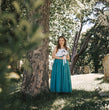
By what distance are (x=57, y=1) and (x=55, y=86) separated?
536 centimetres

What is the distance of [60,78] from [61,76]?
0.26ft

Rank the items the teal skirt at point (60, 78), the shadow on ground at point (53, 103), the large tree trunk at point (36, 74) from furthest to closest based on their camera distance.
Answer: the teal skirt at point (60, 78) < the large tree trunk at point (36, 74) < the shadow on ground at point (53, 103)

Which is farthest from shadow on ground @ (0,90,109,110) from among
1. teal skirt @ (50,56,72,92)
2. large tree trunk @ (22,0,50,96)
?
teal skirt @ (50,56,72,92)

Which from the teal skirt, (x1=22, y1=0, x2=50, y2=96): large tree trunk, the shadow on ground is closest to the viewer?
the shadow on ground

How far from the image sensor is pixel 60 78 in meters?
6.07

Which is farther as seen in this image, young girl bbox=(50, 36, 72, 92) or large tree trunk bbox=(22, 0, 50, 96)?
young girl bbox=(50, 36, 72, 92)

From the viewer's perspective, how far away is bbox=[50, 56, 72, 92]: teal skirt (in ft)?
19.7

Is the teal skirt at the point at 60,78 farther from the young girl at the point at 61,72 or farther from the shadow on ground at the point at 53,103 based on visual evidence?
the shadow on ground at the point at 53,103

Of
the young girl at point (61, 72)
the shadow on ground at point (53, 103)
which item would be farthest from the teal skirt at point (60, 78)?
the shadow on ground at point (53, 103)

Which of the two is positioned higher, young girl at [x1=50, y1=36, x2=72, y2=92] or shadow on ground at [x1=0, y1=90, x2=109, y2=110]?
young girl at [x1=50, y1=36, x2=72, y2=92]

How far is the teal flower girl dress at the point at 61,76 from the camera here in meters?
6.02

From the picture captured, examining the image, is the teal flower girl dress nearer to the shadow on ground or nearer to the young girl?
the young girl

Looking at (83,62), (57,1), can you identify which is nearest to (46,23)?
(57,1)

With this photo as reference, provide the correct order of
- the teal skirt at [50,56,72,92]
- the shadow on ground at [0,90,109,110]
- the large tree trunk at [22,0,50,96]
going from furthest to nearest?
the teal skirt at [50,56,72,92] → the large tree trunk at [22,0,50,96] → the shadow on ground at [0,90,109,110]
